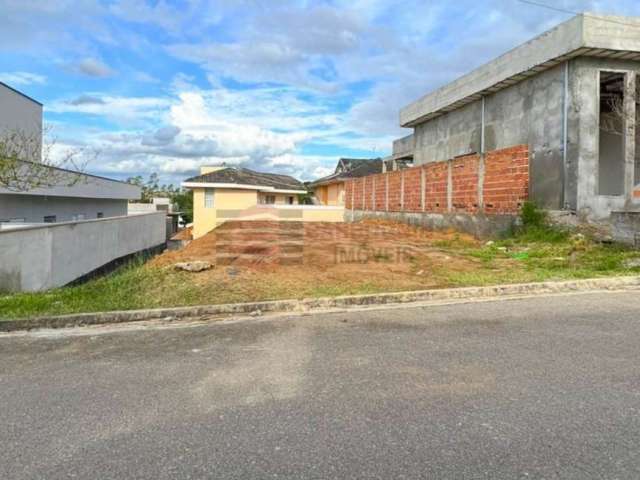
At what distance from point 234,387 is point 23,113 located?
101 feet

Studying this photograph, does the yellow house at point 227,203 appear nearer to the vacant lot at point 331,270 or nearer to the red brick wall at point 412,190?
the red brick wall at point 412,190

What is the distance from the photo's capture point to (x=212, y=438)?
2.96 meters

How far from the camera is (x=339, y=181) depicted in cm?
3503

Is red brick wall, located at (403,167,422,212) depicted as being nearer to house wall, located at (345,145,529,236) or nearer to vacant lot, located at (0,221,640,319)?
house wall, located at (345,145,529,236)

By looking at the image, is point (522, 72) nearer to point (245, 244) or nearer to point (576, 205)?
point (576, 205)

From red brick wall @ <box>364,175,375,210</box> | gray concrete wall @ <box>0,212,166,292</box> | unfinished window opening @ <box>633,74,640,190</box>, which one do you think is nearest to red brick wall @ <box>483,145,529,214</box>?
unfinished window opening @ <box>633,74,640,190</box>

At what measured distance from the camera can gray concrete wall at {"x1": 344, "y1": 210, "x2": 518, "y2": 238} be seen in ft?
43.1

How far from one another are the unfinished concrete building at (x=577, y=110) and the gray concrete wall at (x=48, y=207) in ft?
59.1

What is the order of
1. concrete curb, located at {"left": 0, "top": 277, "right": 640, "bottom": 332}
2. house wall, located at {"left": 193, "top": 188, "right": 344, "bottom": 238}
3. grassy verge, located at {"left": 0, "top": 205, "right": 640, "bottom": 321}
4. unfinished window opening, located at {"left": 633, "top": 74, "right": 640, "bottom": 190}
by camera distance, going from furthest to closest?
1. house wall, located at {"left": 193, "top": 188, "right": 344, "bottom": 238}
2. unfinished window opening, located at {"left": 633, "top": 74, "right": 640, "bottom": 190}
3. grassy verge, located at {"left": 0, "top": 205, "right": 640, "bottom": 321}
4. concrete curb, located at {"left": 0, "top": 277, "right": 640, "bottom": 332}

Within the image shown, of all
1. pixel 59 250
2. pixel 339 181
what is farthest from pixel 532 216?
pixel 339 181

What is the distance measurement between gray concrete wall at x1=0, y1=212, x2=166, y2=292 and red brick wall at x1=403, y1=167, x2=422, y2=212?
1188 centimetres

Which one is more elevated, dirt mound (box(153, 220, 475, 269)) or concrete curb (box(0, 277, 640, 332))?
dirt mound (box(153, 220, 475, 269))

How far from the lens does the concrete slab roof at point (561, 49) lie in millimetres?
10820

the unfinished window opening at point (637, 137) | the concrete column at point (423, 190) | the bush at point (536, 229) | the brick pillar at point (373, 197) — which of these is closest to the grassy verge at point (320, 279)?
the bush at point (536, 229)
